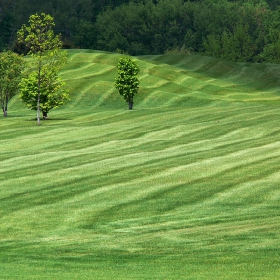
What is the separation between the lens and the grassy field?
73.2 feet

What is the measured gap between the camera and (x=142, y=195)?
35094 millimetres

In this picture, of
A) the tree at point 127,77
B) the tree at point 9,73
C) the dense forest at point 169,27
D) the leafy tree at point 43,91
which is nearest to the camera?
the leafy tree at point 43,91

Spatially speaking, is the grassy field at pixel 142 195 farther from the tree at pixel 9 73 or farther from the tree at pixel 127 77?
the tree at pixel 9 73

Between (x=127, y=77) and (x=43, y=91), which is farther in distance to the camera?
(x=127, y=77)

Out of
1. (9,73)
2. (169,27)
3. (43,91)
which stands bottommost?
(43,91)

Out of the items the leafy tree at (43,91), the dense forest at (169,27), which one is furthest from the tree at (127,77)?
the dense forest at (169,27)

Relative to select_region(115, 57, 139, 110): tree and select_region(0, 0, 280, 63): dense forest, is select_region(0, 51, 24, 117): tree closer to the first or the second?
select_region(115, 57, 139, 110): tree

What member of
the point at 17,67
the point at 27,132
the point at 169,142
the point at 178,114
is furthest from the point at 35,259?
the point at 17,67

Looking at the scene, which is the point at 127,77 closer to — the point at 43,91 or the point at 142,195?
the point at 43,91

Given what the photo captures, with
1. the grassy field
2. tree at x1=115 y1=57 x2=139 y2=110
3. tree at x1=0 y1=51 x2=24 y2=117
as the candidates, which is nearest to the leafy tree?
the grassy field

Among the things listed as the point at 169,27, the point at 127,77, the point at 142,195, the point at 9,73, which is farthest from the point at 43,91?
the point at 169,27

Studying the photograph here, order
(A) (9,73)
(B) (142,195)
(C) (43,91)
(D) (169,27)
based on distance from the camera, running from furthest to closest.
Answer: (D) (169,27), (A) (9,73), (C) (43,91), (B) (142,195)

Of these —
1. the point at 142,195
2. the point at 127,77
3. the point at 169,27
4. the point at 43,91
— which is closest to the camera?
the point at 142,195

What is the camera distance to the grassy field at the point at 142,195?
2230 cm
